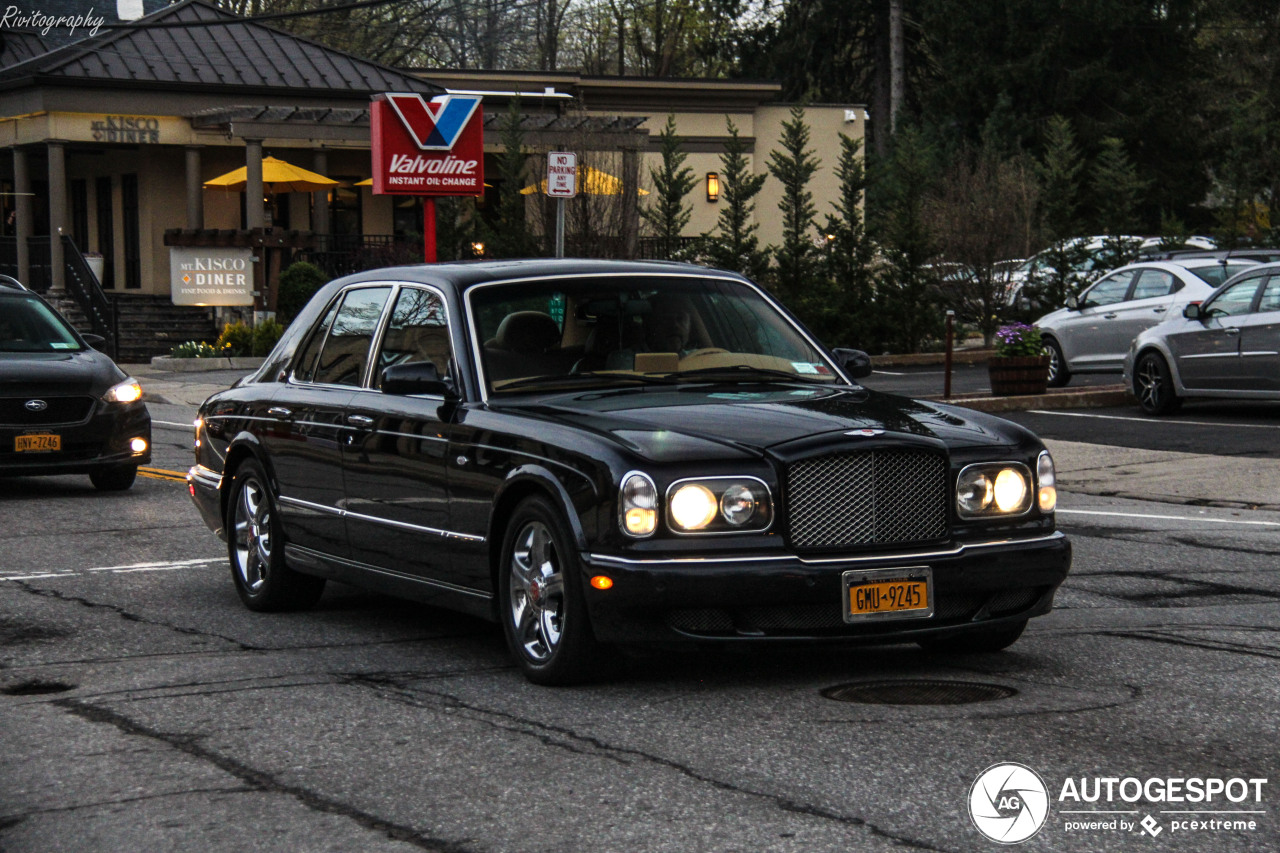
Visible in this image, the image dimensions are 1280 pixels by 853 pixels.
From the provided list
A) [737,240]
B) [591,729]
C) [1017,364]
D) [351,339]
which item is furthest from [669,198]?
[591,729]

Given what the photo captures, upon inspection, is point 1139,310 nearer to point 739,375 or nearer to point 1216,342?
point 1216,342

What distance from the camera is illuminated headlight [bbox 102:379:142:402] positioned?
1404 cm

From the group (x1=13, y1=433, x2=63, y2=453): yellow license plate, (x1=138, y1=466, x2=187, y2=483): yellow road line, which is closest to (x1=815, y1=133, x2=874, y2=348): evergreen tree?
(x1=138, y1=466, x2=187, y2=483): yellow road line

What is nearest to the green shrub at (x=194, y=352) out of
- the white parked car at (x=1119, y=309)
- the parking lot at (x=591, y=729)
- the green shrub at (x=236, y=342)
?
the green shrub at (x=236, y=342)

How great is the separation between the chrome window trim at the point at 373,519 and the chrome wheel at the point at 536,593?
0.90 feet

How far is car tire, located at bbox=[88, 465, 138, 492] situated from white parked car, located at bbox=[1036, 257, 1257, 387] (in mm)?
12056

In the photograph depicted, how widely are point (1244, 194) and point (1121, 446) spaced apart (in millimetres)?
18957

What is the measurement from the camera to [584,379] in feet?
24.5

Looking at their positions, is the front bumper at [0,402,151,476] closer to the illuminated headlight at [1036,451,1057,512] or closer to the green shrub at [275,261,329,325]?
the illuminated headlight at [1036,451,1057,512]

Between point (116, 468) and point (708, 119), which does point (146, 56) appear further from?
point (116, 468)

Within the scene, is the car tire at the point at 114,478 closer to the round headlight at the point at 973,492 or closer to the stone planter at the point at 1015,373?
the round headlight at the point at 973,492

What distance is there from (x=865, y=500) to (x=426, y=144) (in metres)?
16.0

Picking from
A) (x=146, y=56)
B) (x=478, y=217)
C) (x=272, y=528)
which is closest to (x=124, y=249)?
(x=146, y=56)

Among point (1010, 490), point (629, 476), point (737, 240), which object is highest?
point (737, 240)
